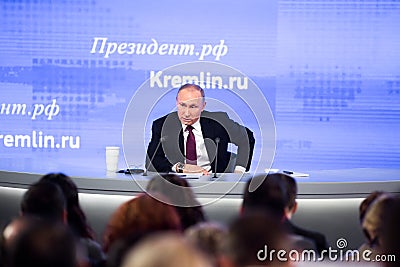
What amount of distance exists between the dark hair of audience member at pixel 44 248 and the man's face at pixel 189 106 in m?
3.37

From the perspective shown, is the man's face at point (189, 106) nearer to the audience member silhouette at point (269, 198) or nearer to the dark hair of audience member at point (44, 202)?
the audience member silhouette at point (269, 198)

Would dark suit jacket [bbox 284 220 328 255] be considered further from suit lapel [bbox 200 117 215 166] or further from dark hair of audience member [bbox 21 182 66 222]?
suit lapel [bbox 200 117 215 166]

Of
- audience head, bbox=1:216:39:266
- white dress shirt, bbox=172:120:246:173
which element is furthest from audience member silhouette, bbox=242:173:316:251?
white dress shirt, bbox=172:120:246:173

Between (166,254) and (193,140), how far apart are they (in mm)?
3532

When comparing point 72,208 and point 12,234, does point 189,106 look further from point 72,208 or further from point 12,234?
point 12,234

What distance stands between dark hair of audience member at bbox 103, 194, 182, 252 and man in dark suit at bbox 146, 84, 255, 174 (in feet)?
7.90

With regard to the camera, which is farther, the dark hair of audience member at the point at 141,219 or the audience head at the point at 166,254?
the dark hair of audience member at the point at 141,219

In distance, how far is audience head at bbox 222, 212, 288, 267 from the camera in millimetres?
1492

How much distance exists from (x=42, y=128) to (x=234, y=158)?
2.37 m

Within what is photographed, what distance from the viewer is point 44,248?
4.64 ft

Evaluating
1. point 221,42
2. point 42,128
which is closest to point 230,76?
point 221,42

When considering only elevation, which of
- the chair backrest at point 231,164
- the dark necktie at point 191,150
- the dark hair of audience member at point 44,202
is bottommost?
the dark hair of audience member at point 44,202

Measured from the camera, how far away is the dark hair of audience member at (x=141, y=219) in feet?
6.61

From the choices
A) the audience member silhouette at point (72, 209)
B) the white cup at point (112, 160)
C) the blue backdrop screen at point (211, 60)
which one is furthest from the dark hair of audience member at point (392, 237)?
the blue backdrop screen at point (211, 60)
